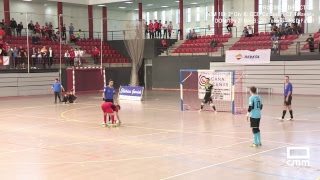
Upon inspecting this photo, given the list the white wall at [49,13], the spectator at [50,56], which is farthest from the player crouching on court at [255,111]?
the white wall at [49,13]

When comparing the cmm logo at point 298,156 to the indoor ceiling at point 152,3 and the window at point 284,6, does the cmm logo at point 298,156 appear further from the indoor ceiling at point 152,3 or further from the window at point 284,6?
the indoor ceiling at point 152,3

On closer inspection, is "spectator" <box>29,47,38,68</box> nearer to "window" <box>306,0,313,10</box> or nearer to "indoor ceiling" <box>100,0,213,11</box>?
"indoor ceiling" <box>100,0,213,11</box>

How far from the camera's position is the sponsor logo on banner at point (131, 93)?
27938 millimetres

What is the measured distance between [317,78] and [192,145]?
68.1 feet

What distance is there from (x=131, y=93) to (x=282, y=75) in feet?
38.3

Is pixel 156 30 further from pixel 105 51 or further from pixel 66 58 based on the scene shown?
pixel 66 58

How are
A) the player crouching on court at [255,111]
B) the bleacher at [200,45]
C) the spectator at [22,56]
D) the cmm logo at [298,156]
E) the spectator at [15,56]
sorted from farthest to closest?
the bleacher at [200,45]
the spectator at [22,56]
the spectator at [15,56]
the player crouching on court at [255,111]
the cmm logo at [298,156]

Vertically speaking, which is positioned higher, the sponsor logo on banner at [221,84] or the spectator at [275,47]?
the spectator at [275,47]

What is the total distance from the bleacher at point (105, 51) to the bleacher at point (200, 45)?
226 inches

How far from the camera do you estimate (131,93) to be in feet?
94.0

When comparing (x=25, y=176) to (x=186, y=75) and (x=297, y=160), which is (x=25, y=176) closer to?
(x=297, y=160)

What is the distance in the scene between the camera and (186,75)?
1315 inches

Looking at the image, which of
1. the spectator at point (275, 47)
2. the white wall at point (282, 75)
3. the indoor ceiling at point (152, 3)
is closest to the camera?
the white wall at point (282, 75)

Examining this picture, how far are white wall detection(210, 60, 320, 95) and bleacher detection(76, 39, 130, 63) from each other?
11.1 metres
